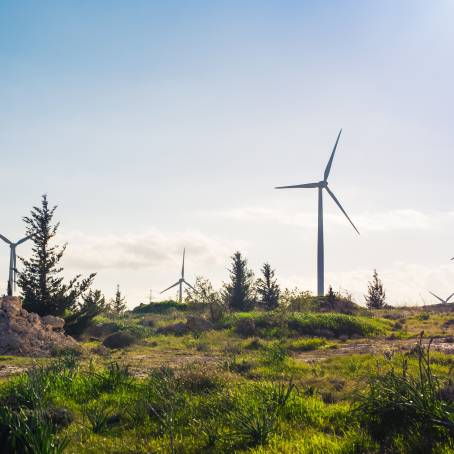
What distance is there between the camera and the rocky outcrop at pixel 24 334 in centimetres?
2016

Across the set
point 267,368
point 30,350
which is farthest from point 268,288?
point 267,368

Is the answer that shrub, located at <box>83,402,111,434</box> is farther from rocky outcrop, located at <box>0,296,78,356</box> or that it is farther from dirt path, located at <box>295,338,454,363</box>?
rocky outcrop, located at <box>0,296,78,356</box>

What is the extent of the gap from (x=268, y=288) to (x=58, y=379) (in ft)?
125

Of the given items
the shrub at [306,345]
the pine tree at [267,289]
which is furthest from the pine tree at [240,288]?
the shrub at [306,345]

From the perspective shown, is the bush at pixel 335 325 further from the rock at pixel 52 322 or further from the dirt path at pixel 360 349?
the rock at pixel 52 322

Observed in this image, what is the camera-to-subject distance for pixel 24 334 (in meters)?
21.0

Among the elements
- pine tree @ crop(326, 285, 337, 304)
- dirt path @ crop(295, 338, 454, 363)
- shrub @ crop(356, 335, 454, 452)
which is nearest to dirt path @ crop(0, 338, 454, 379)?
dirt path @ crop(295, 338, 454, 363)

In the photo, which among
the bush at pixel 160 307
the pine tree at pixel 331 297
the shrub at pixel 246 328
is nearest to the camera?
the shrub at pixel 246 328

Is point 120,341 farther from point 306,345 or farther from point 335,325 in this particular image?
point 335,325

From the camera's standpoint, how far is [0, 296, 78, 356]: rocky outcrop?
66.1ft

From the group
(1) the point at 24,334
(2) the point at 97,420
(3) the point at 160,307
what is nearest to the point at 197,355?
(1) the point at 24,334

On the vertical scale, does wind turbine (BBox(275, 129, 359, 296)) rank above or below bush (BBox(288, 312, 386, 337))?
above

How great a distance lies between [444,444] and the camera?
6.38m

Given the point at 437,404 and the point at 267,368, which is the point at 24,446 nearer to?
the point at 437,404
